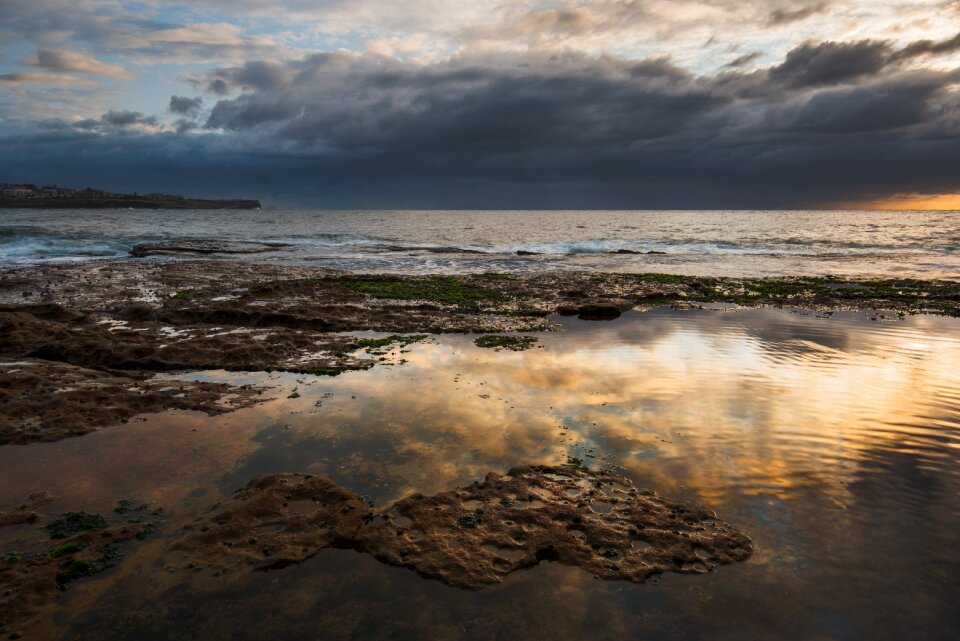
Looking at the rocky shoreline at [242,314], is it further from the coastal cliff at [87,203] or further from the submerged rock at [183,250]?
the coastal cliff at [87,203]

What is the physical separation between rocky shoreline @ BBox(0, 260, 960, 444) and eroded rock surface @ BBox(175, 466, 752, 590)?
Answer: 4.13m

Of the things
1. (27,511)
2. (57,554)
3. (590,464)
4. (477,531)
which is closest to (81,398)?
(27,511)

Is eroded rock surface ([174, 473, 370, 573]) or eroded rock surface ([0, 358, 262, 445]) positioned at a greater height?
eroded rock surface ([0, 358, 262, 445])

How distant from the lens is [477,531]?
19.9 feet

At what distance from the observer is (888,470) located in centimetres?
759

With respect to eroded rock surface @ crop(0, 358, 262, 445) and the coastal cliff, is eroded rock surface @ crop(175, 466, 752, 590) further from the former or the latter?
the coastal cliff

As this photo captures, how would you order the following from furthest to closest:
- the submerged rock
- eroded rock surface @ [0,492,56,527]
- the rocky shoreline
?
the submerged rock
the rocky shoreline
eroded rock surface @ [0,492,56,527]

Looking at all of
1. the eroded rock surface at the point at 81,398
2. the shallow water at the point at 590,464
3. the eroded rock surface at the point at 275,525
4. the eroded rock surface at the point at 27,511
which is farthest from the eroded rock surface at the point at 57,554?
the eroded rock surface at the point at 81,398

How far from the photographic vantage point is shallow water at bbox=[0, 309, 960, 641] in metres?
4.86

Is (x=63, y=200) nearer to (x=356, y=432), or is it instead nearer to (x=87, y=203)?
(x=87, y=203)

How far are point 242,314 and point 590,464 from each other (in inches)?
535

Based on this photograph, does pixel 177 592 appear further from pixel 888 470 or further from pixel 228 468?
pixel 888 470

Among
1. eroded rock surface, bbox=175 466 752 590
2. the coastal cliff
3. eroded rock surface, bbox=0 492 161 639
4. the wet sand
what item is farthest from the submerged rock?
the coastal cliff

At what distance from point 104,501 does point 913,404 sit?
44.9 ft
